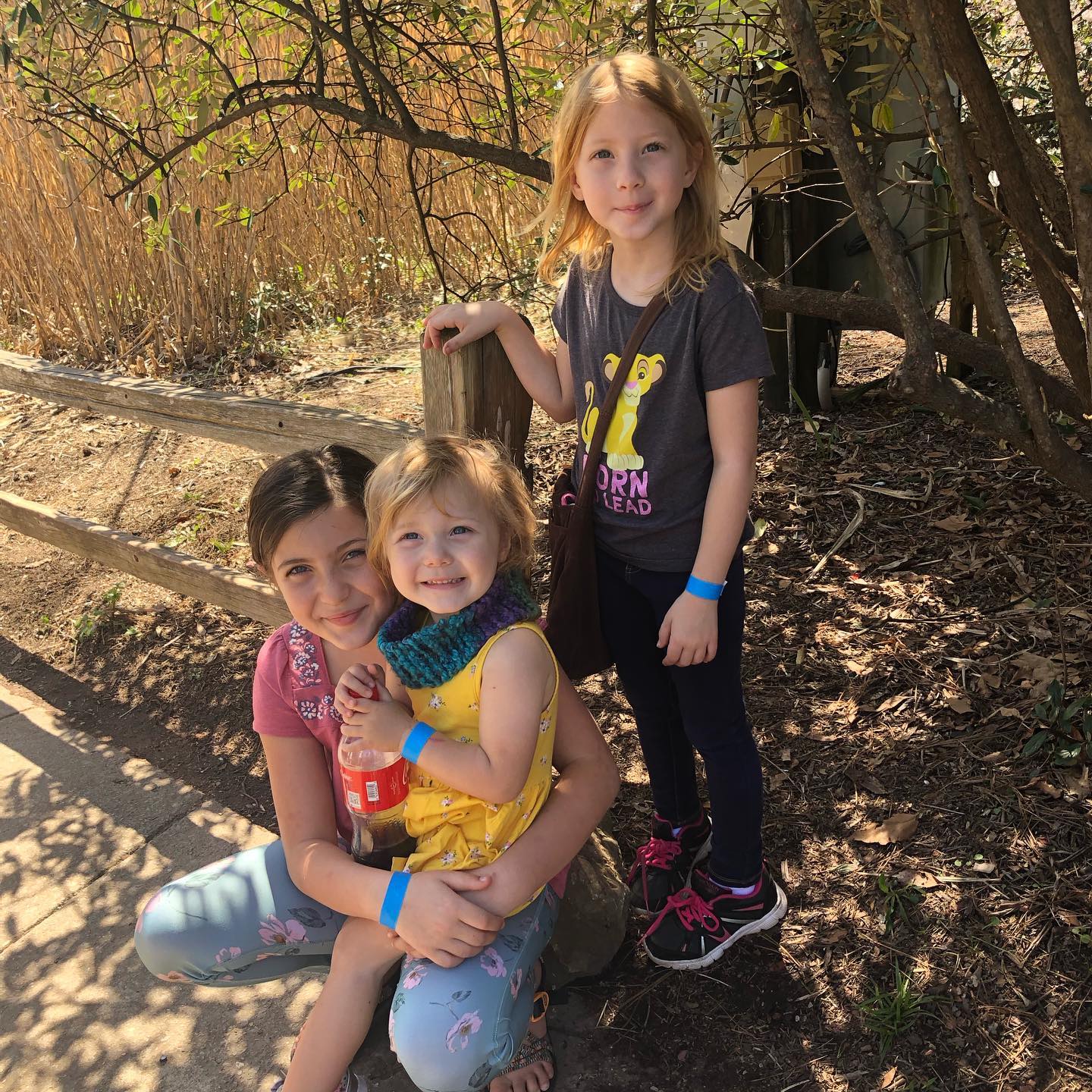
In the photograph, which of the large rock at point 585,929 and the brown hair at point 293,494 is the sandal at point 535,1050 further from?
the brown hair at point 293,494

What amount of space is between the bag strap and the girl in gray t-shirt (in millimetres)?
Result: 16

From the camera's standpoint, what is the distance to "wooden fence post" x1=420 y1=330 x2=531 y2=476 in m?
1.93

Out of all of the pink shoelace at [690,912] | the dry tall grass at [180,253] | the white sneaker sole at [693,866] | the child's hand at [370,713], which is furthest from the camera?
the dry tall grass at [180,253]

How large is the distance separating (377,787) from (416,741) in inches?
5.5

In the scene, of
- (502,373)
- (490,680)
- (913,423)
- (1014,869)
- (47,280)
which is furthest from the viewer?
(47,280)

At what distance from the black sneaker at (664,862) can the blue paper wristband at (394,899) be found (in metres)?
0.72

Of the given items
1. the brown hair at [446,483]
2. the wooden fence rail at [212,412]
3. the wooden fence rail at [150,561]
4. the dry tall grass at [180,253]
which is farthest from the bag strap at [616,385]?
the dry tall grass at [180,253]

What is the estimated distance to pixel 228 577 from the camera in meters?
2.88

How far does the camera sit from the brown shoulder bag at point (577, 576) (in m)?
1.88

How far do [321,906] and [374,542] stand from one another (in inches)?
27.6

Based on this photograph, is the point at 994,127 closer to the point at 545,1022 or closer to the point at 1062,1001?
the point at 1062,1001

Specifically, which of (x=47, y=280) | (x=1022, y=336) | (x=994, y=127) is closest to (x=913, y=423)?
(x=1022, y=336)

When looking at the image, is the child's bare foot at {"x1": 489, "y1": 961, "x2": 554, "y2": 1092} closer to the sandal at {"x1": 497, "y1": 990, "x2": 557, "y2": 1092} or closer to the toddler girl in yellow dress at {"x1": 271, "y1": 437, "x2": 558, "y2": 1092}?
the sandal at {"x1": 497, "y1": 990, "x2": 557, "y2": 1092}

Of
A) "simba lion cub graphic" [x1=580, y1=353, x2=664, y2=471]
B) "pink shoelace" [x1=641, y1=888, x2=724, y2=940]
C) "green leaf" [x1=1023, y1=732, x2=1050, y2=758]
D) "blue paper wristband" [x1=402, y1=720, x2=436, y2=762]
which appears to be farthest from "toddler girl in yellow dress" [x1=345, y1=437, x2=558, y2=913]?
"green leaf" [x1=1023, y1=732, x2=1050, y2=758]
